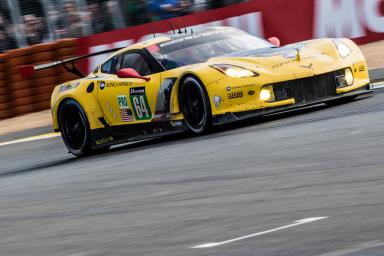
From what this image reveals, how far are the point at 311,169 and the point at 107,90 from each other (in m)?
4.87

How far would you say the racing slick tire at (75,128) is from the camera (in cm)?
1191

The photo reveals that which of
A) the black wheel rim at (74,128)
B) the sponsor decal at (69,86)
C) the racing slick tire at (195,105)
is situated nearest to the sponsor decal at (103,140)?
the black wheel rim at (74,128)

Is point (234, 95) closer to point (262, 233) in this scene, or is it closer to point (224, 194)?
point (224, 194)

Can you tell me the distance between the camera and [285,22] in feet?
56.6

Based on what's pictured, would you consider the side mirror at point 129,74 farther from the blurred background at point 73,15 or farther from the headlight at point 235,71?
the blurred background at point 73,15

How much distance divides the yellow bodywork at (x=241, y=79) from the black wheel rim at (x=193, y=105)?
0.10m

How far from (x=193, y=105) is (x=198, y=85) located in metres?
0.28

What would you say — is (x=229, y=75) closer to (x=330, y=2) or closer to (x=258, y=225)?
(x=258, y=225)

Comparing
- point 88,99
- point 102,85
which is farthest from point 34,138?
point 102,85

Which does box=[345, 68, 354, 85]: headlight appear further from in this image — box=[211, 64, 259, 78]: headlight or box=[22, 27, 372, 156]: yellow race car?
box=[211, 64, 259, 78]: headlight

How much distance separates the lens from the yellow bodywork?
1016 centimetres

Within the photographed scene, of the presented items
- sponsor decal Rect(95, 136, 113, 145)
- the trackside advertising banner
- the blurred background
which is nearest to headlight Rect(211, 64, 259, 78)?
sponsor decal Rect(95, 136, 113, 145)

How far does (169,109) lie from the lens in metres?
10.7

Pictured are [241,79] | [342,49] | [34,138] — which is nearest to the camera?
[241,79]
